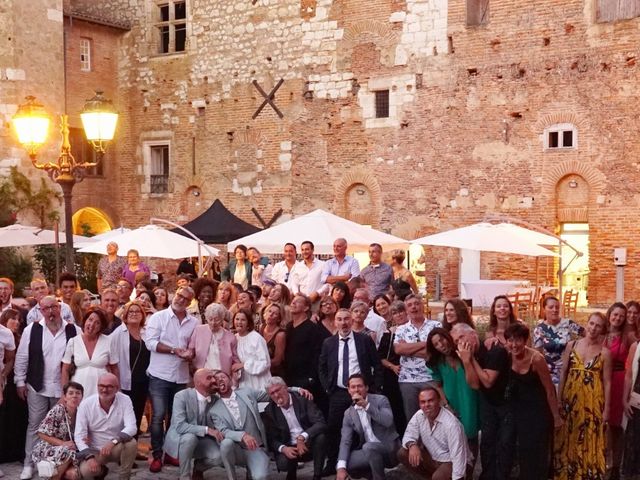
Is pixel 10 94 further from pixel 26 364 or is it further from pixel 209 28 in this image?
pixel 26 364

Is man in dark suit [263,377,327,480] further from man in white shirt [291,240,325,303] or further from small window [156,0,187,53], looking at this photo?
small window [156,0,187,53]

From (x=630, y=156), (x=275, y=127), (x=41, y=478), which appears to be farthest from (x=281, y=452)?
(x=275, y=127)

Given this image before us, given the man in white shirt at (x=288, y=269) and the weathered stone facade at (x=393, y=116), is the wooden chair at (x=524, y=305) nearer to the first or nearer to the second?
the weathered stone facade at (x=393, y=116)

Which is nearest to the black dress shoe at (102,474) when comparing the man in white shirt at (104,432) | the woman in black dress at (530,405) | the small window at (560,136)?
the man in white shirt at (104,432)

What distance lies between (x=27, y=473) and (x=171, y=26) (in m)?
19.3

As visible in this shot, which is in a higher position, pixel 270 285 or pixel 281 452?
pixel 270 285

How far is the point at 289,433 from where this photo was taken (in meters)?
8.96

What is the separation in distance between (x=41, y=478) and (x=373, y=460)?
3108 mm

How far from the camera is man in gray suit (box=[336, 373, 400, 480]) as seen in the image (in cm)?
863

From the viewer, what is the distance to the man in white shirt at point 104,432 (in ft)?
27.7

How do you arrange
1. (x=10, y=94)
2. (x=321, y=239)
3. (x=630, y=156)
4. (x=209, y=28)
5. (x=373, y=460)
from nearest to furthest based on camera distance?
(x=373, y=460), (x=321, y=239), (x=630, y=156), (x=10, y=94), (x=209, y=28)

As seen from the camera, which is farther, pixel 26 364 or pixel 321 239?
pixel 321 239

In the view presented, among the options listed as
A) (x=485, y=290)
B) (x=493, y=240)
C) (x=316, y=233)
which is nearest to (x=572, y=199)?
(x=485, y=290)

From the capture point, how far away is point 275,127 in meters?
24.8
